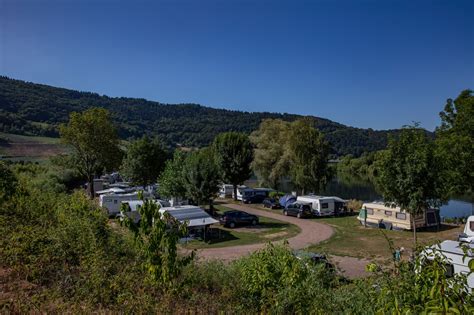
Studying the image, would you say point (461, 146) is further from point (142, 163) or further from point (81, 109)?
point (81, 109)

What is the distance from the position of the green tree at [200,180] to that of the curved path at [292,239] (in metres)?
6.51

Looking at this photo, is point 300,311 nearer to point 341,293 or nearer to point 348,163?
point 341,293

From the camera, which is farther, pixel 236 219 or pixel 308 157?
pixel 308 157

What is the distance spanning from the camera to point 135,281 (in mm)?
5609

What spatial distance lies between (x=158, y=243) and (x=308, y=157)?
3100cm

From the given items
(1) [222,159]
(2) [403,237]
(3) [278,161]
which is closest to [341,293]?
(2) [403,237]

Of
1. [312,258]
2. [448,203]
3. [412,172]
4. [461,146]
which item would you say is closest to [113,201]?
[312,258]

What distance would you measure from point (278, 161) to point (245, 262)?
33.4 meters

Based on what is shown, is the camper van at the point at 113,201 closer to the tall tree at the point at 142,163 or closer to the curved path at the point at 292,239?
the tall tree at the point at 142,163

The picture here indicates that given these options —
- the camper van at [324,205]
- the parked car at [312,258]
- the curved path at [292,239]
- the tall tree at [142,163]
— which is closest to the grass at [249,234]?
the curved path at [292,239]

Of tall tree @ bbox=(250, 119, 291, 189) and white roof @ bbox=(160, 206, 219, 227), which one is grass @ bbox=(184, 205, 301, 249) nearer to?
white roof @ bbox=(160, 206, 219, 227)

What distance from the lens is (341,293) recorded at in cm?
603

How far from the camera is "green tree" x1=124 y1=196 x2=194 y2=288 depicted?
5.37 meters

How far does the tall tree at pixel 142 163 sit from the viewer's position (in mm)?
38094
